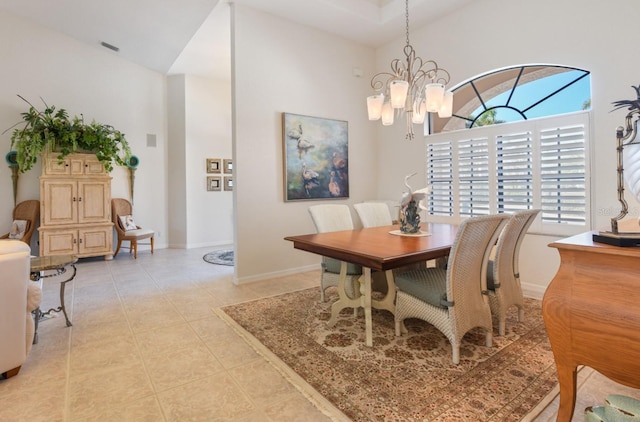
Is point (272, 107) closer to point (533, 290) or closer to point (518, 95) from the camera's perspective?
point (518, 95)

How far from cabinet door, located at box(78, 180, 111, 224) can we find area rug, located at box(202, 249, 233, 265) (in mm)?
1780

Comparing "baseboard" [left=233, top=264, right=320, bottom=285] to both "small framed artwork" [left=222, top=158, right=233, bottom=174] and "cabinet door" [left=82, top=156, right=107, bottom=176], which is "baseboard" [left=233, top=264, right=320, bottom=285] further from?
"small framed artwork" [left=222, top=158, right=233, bottom=174]

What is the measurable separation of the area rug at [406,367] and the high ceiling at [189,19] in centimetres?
381

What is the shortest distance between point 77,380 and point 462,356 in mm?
2501

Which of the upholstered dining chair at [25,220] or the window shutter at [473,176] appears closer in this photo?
the window shutter at [473,176]

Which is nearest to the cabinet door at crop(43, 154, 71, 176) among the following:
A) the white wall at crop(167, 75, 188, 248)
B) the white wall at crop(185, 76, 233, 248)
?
the white wall at crop(167, 75, 188, 248)

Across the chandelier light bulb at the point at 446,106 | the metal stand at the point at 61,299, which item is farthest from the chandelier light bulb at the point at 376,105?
the metal stand at the point at 61,299

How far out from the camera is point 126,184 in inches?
247

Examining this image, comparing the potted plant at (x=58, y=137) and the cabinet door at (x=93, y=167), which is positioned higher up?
the potted plant at (x=58, y=137)

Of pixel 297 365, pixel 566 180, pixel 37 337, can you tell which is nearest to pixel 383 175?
pixel 566 180

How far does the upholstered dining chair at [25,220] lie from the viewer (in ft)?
16.4

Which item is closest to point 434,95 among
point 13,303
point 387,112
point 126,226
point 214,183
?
point 387,112

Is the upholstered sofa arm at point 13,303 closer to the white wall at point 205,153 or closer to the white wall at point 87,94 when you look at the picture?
the white wall at point 87,94

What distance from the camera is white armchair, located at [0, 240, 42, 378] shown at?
1.91 meters
